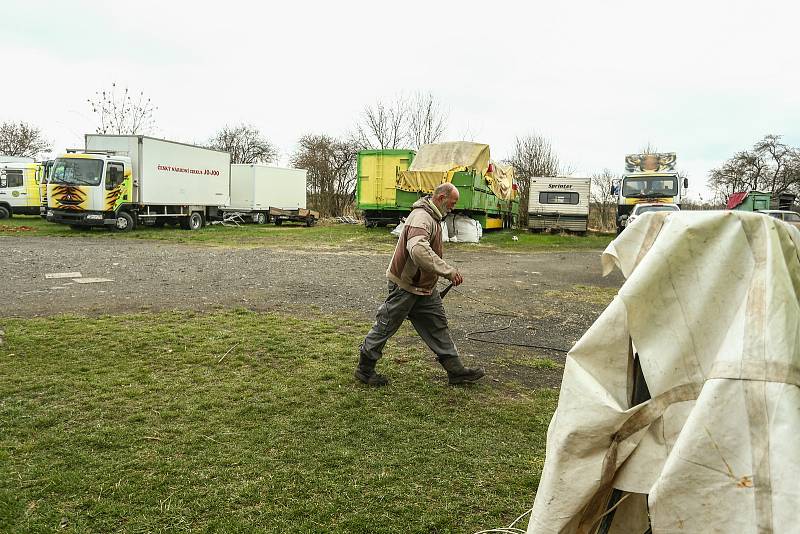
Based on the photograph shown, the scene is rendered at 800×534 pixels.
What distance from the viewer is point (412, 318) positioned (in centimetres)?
550

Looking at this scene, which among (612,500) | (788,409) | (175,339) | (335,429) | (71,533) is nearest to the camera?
(788,409)

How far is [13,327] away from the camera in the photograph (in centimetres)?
710

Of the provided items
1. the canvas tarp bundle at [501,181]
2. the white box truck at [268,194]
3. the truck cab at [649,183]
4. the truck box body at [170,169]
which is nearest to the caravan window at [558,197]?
the canvas tarp bundle at [501,181]

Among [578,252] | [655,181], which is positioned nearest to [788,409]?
[578,252]

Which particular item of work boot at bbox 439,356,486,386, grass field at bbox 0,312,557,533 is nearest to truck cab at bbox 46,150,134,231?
grass field at bbox 0,312,557,533

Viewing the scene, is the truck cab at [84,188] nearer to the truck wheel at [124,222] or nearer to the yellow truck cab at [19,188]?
the truck wheel at [124,222]

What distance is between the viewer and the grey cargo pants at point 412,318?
5324mm

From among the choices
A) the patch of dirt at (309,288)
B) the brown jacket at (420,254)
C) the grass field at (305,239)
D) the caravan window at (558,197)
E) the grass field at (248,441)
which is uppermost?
the caravan window at (558,197)

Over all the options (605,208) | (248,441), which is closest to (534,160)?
(605,208)

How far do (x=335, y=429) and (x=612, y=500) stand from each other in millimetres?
2651

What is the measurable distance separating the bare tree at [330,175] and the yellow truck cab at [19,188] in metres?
18.8

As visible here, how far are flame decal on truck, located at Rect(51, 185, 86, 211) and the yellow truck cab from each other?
948 cm

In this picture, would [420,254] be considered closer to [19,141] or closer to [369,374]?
[369,374]

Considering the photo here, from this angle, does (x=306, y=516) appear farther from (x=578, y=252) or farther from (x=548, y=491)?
(x=578, y=252)
